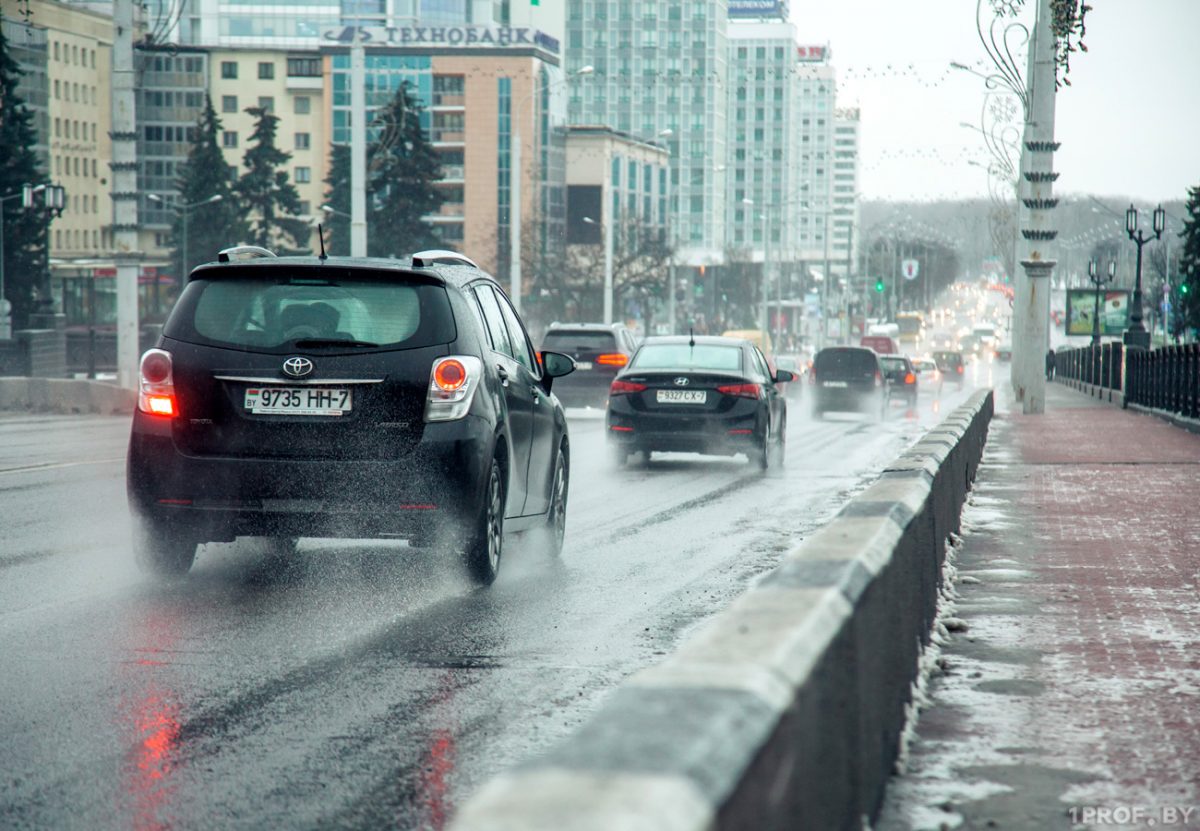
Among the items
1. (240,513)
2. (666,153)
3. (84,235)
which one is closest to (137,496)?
(240,513)

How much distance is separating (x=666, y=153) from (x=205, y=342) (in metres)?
165

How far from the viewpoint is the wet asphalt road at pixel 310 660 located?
4824 millimetres

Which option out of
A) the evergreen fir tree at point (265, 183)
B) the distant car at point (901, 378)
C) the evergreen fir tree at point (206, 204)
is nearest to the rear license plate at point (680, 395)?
the distant car at point (901, 378)

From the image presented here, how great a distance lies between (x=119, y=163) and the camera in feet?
92.3

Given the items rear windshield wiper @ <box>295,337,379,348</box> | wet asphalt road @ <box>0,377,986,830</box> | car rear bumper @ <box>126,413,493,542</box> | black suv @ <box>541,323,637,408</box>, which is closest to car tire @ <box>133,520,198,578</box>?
wet asphalt road @ <box>0,377,986,830</box>

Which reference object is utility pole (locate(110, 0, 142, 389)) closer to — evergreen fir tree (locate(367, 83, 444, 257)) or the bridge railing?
the bridge railing

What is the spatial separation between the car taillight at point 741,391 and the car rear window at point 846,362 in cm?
2016

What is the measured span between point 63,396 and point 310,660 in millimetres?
25718

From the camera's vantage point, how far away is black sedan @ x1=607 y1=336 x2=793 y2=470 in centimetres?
1969

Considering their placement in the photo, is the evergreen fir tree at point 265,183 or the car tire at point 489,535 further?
the evergreen fir tree at point 265,183

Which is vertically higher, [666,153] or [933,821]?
[666,153]

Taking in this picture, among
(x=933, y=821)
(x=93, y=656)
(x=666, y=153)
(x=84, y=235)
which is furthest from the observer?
(x=666, y=153)

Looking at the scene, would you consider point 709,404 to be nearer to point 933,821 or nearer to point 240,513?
point 240,513

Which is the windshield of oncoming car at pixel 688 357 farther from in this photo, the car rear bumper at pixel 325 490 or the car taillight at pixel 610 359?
the car rear bumper at pixel 325 490
